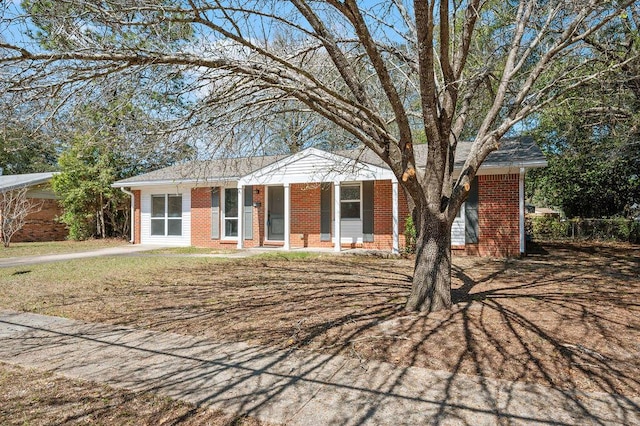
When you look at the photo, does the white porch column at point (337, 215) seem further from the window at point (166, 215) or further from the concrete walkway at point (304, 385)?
the concrete walkway at point (304, 385)

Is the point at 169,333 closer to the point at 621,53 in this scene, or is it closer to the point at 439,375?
the point at 439,375

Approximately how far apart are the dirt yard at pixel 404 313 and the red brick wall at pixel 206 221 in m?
5.47

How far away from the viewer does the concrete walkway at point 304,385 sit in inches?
108

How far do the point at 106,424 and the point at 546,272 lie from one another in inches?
350

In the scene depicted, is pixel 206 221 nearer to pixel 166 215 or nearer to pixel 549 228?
pixel 166 215

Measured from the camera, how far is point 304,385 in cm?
322

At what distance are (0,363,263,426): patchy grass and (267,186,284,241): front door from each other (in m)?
11.8

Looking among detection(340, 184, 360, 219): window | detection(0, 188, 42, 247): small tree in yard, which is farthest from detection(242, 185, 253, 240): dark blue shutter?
detection(0, 188, 42, 247): small tree in yard

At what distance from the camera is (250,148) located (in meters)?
6.37

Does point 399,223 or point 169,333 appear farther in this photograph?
point 399,223

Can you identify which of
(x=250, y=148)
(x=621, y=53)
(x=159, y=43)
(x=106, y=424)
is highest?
(x=621, y=53)

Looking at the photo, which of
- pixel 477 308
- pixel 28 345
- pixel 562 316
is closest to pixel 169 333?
pixel 28 345

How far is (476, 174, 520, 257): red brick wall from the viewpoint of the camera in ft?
38.0

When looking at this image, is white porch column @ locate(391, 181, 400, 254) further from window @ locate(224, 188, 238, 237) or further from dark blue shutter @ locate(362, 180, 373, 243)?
window @ locate(224, 188, 238, 237)
